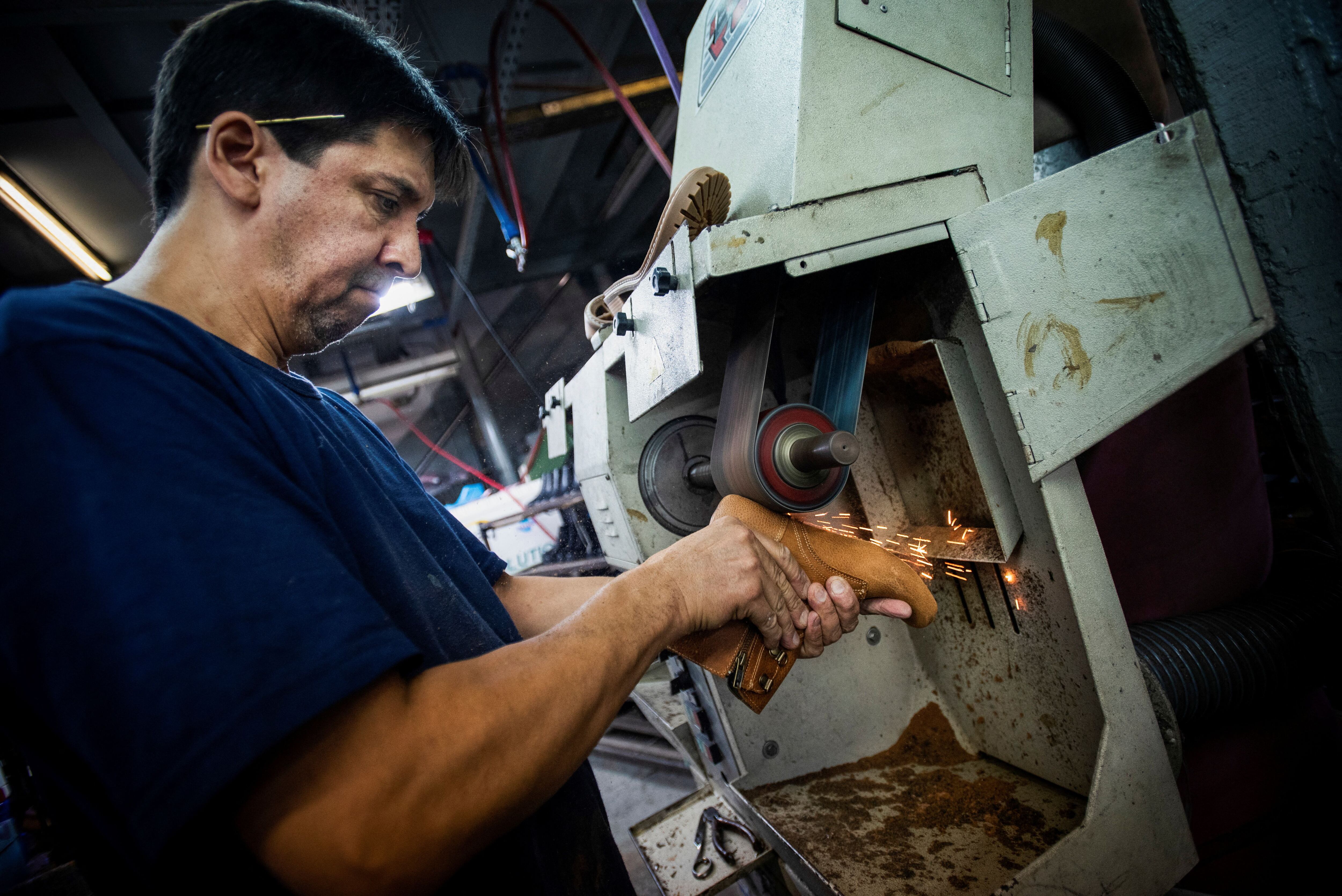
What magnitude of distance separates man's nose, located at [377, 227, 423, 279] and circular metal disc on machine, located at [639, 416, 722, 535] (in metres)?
0.80

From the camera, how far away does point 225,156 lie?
0.72 metres

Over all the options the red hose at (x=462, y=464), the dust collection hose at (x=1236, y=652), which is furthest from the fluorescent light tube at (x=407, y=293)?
the dust collection hose at (x=1236, y=652)

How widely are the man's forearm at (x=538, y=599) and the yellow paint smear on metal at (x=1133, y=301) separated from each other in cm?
98

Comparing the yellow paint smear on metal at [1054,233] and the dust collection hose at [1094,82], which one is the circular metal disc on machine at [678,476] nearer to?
the yellow paint smear on metal at [1054,233]

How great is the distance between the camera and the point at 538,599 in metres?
1.12

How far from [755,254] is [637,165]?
3.02 meters

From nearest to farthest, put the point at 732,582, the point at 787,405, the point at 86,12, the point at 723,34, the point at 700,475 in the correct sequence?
1. the point at 732,582
2. the point at 787,405
3. the point at 723,34
4. the point at 700,475
5. the point at 86,12

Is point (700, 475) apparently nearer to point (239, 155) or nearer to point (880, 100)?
point (880, 100)

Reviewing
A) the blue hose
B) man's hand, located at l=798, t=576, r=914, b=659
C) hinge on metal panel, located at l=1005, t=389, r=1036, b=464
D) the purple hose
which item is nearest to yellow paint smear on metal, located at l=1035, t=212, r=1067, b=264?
hinge on metal panel, located at l=1005, t=389, r=1036, b=464

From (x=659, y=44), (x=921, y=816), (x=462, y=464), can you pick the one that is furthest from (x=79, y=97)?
(x=921, y=816)

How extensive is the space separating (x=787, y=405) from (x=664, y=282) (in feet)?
1.05

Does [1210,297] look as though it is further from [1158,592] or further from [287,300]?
[287,300]

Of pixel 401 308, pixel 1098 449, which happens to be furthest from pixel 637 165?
pixel 1098 449

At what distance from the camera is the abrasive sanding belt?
104 centimetres
